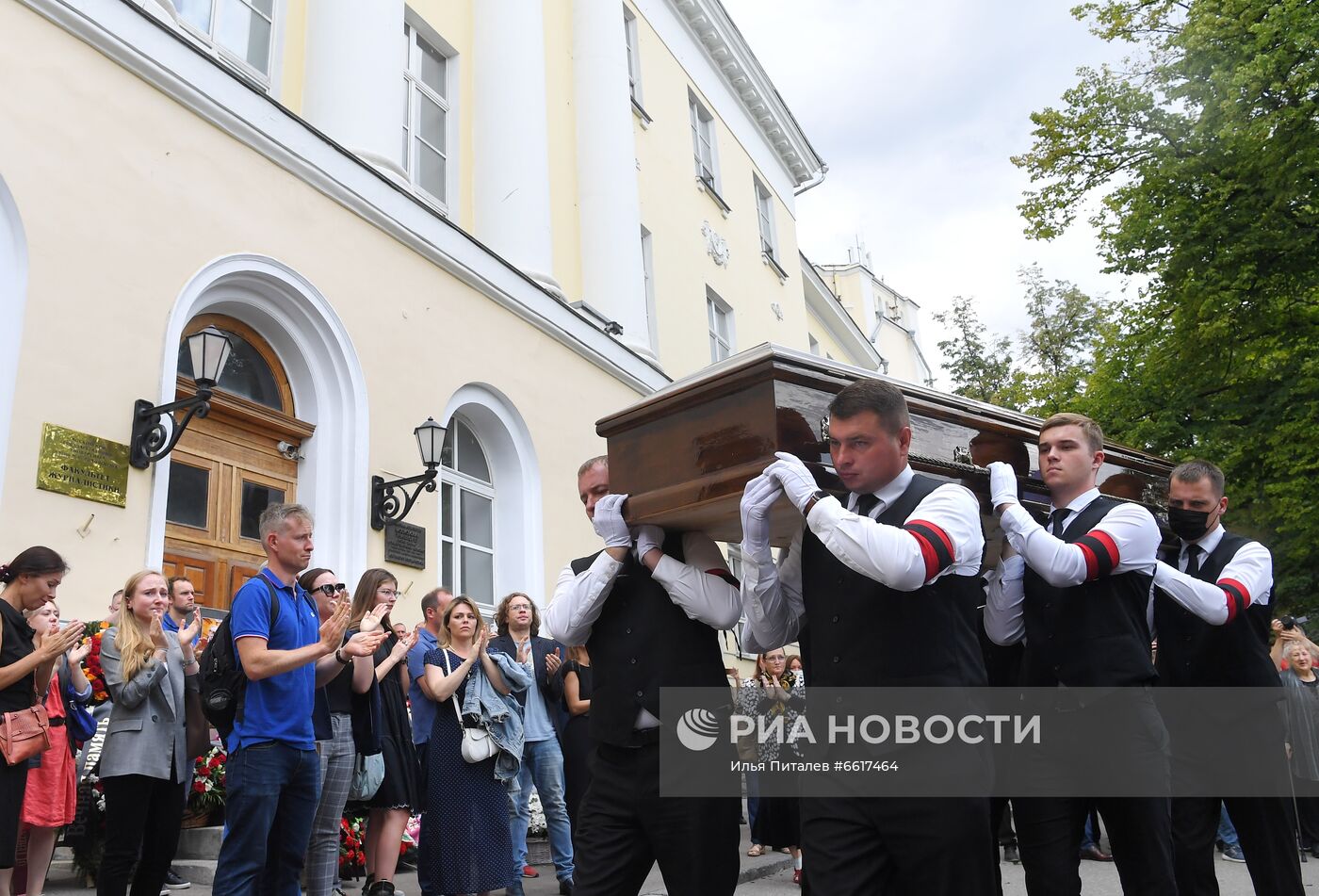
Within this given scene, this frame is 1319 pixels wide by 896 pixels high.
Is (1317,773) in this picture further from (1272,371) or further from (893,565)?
(893,565)

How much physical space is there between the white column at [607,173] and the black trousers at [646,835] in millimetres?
11194

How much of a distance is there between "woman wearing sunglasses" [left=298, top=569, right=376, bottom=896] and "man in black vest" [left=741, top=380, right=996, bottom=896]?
2952mm

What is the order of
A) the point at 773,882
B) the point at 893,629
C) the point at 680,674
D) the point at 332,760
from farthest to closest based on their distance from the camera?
the point at 773,882
the point at 332,760
the point at 680,674
the point at 893,629

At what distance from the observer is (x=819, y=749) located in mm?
2980

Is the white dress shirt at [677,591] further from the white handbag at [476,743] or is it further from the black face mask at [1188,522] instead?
the white handbag at [476,743]

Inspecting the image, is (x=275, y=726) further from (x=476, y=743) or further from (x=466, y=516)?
(x=466, y=516)

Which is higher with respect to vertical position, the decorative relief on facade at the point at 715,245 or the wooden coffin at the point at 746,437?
the decorative relief on facade at the point at 715,245

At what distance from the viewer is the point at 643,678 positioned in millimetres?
3477

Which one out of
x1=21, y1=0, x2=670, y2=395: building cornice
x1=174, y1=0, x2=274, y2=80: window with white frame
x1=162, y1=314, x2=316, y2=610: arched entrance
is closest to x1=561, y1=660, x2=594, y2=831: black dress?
Answer: x1=162, y1=314, x2=316, y2=610: arched entrance

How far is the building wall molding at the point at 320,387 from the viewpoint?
852 centimetres

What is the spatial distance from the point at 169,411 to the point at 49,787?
8.67 feet

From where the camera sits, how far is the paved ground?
236 inches

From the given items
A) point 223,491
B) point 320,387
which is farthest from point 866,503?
point 320,387

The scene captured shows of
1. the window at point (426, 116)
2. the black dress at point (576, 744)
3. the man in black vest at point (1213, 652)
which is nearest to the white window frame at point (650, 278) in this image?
the window at point (426, 116)
